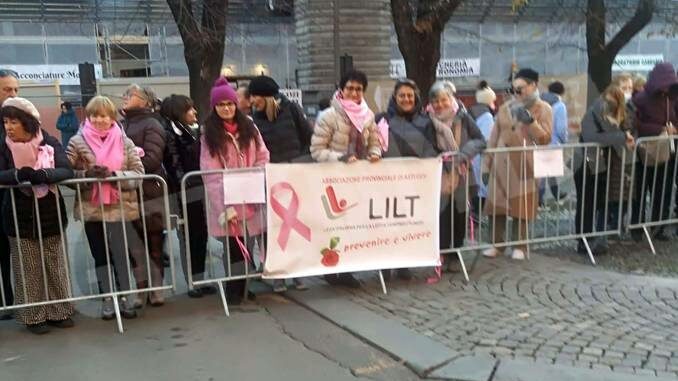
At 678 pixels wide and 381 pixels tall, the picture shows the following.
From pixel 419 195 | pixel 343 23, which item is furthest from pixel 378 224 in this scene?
pixel 343 23

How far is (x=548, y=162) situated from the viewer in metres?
6.25

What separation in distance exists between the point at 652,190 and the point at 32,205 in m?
6.18

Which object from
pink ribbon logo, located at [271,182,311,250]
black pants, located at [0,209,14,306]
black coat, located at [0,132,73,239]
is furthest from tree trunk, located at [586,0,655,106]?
black pants, located at [0,209,14,306]

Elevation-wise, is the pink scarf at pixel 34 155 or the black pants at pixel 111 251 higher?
the pink scarf at pixel 34 155

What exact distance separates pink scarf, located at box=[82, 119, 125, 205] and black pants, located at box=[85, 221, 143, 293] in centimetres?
23

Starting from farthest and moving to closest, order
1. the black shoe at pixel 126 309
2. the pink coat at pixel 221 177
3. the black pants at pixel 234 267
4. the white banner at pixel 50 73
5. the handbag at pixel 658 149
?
the white banner at pixel 50 73, the handbag at pixel 658 149, the black pants at pixel 234 267, the pink coat at pixel 221 177, the black shoe at pixel 126 309

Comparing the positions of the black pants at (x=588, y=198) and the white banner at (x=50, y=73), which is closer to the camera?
the black pants at (x=588, y=198)

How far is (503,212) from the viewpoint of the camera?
6.42 m

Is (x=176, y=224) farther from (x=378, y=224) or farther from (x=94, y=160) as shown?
(x=378, y=224)

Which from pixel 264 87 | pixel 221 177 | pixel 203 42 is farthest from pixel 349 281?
pixel 203 42

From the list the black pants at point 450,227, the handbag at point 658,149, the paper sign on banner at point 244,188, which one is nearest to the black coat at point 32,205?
the paper sign on banner at point 244,188

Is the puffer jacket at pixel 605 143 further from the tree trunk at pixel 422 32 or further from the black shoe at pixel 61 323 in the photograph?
the black shoe at pixel 61 323

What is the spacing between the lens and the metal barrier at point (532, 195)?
6.27 m

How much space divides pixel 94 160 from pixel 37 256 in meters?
0.82
